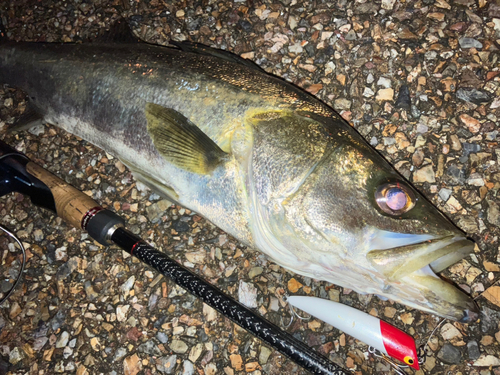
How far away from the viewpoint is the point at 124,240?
228 cm

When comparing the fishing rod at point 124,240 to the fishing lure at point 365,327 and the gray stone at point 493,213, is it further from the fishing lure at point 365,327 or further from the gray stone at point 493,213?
the gray stone at point 493,213

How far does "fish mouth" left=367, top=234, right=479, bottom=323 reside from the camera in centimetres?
165

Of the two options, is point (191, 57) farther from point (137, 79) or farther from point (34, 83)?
point (34, 83)

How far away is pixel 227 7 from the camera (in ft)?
9.86

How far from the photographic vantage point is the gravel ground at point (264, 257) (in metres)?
2.35

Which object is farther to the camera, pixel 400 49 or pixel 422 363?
pixel 400 49

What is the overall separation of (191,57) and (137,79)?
1.31ft

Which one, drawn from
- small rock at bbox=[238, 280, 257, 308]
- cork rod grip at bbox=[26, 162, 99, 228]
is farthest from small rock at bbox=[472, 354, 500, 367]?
cork rod grip at bbox=[26, 162, 99, 228]

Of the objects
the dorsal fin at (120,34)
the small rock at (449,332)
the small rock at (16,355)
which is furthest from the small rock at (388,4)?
the small rock at (16,355)

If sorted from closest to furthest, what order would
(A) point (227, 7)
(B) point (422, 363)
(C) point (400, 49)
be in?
(B) point (422, 363), (C) point (400, 49), (A) point (227, 7)

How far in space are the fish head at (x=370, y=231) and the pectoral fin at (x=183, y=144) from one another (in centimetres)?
54

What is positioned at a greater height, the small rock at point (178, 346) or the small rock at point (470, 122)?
the small rock at point (470, 122)

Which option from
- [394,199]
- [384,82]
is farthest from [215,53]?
[394,199]

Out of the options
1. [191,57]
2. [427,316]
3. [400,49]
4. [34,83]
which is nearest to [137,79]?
[191,57]
